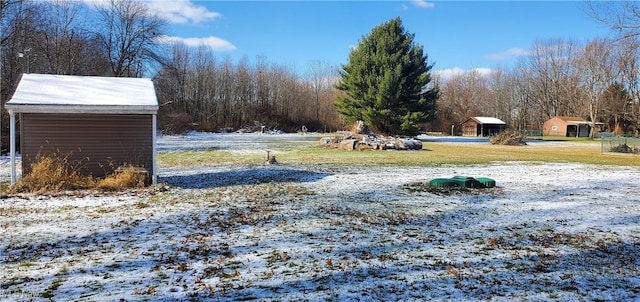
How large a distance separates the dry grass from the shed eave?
47.4 inches

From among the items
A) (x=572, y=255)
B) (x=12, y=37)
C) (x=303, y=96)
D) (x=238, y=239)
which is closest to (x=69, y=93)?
(x=238, y=239)

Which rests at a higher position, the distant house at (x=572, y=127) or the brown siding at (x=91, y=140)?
the distant house at (x=572, y=127)

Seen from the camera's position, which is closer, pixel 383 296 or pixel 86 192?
pixel 383 296

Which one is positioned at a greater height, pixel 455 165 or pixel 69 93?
pixel 69 93

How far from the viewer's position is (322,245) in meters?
5.48

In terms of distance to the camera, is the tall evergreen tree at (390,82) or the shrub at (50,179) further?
the tall evergreen tree at (390,82)

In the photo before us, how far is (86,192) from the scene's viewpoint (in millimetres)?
9453

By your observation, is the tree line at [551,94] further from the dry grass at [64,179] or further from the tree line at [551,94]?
the dry grass at [64,179]

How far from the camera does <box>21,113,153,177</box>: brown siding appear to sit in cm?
1016

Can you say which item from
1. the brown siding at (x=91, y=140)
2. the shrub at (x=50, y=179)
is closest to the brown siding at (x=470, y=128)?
the brown siding at (x=91, y=140)

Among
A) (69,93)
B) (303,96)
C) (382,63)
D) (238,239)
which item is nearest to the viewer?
(238,239)

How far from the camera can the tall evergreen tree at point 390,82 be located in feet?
104

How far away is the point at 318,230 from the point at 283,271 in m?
1.82

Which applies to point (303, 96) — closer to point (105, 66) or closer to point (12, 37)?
point (105, 66)
